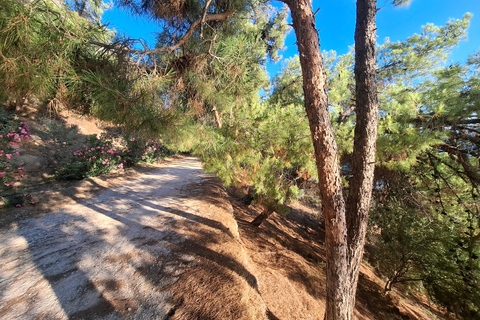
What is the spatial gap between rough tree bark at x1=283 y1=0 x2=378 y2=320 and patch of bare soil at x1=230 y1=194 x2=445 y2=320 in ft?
3.51

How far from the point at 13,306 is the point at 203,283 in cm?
183

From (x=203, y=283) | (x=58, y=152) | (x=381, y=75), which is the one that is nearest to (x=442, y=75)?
(x=381, y=75)

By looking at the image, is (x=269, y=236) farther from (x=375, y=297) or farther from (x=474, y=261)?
(x=474, y=261)

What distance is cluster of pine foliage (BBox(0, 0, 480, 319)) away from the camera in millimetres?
1445

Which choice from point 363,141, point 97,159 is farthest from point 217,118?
point 97,159

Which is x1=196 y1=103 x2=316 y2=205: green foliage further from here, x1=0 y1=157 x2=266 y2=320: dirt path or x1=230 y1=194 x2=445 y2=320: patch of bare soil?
x1=230 y1=194 x2=445 y2=320: patch of bare soil

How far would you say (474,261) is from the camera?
3330mm

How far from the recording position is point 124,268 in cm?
225

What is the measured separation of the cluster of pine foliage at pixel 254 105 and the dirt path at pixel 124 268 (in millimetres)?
1334

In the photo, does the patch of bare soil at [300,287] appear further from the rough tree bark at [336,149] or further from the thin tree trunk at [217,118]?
the thin tree trunk at [217,118]

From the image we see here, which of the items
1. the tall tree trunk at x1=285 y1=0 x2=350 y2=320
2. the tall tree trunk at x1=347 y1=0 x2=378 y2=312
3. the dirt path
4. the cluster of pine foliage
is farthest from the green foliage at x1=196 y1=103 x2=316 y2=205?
the dirt path

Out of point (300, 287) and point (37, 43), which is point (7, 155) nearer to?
point (37, 43)

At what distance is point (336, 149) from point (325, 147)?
132mm

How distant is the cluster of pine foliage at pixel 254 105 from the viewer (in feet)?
4.74
